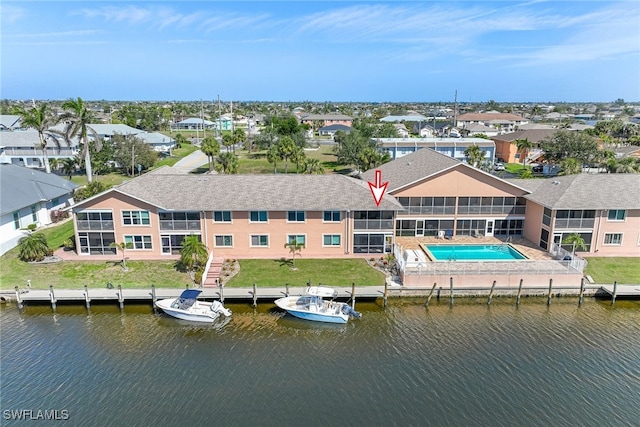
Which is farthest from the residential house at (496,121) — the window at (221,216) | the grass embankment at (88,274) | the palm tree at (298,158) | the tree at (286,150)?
the grass embankment at (88,274)

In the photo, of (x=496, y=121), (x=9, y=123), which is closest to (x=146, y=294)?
(x=9, y=123)

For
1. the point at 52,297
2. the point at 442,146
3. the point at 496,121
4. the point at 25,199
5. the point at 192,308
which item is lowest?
the point at 192,308

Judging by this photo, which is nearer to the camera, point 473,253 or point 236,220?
point 236,220

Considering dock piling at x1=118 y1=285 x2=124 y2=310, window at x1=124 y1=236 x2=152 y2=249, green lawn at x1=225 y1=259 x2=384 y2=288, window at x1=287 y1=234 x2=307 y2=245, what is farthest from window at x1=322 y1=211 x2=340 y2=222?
dock piling at x1=118 y1=285 x2=124 y2=310

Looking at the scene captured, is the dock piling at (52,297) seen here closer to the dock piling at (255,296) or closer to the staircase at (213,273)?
the staircase at (213,273)

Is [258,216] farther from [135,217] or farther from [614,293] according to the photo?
[614,293]

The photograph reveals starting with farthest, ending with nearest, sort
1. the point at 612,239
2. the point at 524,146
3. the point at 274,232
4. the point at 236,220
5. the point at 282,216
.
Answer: the point at 524,146
the point at 612,239
the point at 274,232
the point at 282,216
the point at 236,220

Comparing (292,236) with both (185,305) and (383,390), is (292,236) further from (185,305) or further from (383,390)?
(383,390)
